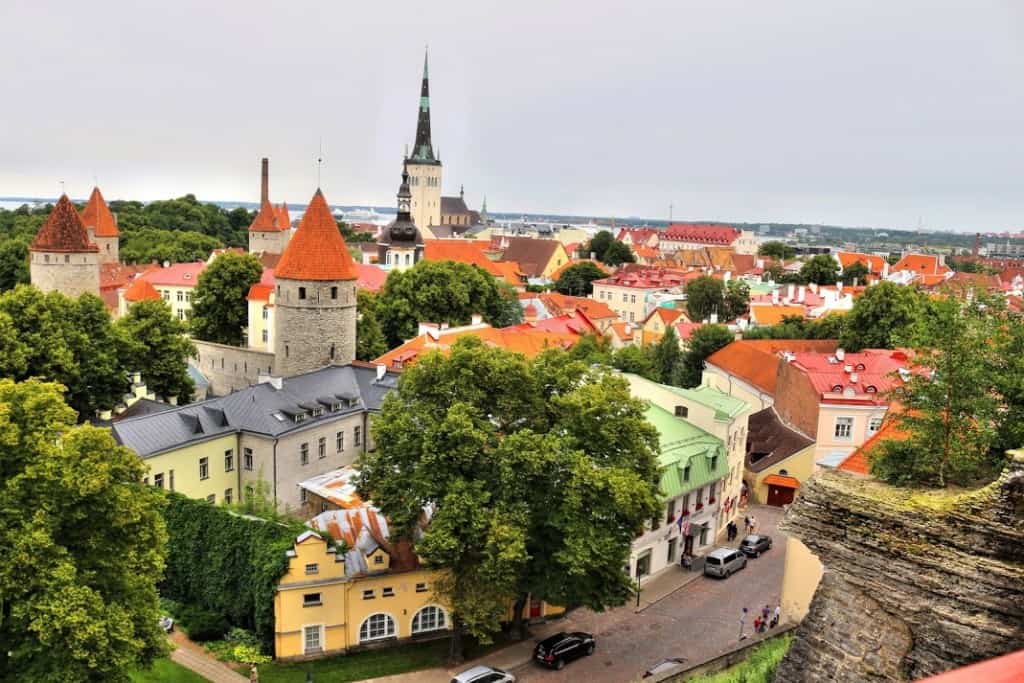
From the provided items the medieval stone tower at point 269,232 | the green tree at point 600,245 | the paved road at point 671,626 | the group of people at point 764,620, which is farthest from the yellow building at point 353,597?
the green tree at point 600,245

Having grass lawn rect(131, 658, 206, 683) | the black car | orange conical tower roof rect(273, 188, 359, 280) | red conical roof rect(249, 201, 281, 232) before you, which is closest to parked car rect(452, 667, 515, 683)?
the black car

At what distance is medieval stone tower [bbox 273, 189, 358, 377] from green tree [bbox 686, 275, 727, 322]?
41.6 m

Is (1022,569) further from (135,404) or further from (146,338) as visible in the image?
(146,338)

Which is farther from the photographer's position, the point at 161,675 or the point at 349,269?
the point at 349,269

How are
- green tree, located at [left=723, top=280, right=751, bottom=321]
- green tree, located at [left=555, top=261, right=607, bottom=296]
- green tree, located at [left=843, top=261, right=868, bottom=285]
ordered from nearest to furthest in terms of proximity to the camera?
green tree, located at [left=723, top=280, right=751, bottom=321]
green tree, located at [left=555, top=261, right=607, bottom=296]
green tree, located at [left=843, top=261, right=868, bottom=285]

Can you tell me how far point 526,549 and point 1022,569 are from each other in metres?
14.2

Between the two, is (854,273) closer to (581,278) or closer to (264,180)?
(581,278)

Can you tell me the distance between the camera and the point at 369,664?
77.6 feet

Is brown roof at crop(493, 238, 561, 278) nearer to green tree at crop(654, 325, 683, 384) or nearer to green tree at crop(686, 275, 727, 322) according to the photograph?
green tree at crop(686, 275, 727, 322)

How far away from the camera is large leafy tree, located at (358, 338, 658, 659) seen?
21.9 metres

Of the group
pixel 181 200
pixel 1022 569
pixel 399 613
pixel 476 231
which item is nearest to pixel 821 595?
pixel 1022 569

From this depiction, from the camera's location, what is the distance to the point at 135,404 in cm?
3825

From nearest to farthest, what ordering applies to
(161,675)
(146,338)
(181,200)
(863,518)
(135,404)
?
(863,518), (161,675), (135,404), (146,338), (181,200)

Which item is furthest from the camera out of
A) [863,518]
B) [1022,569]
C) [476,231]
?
[476,231]
